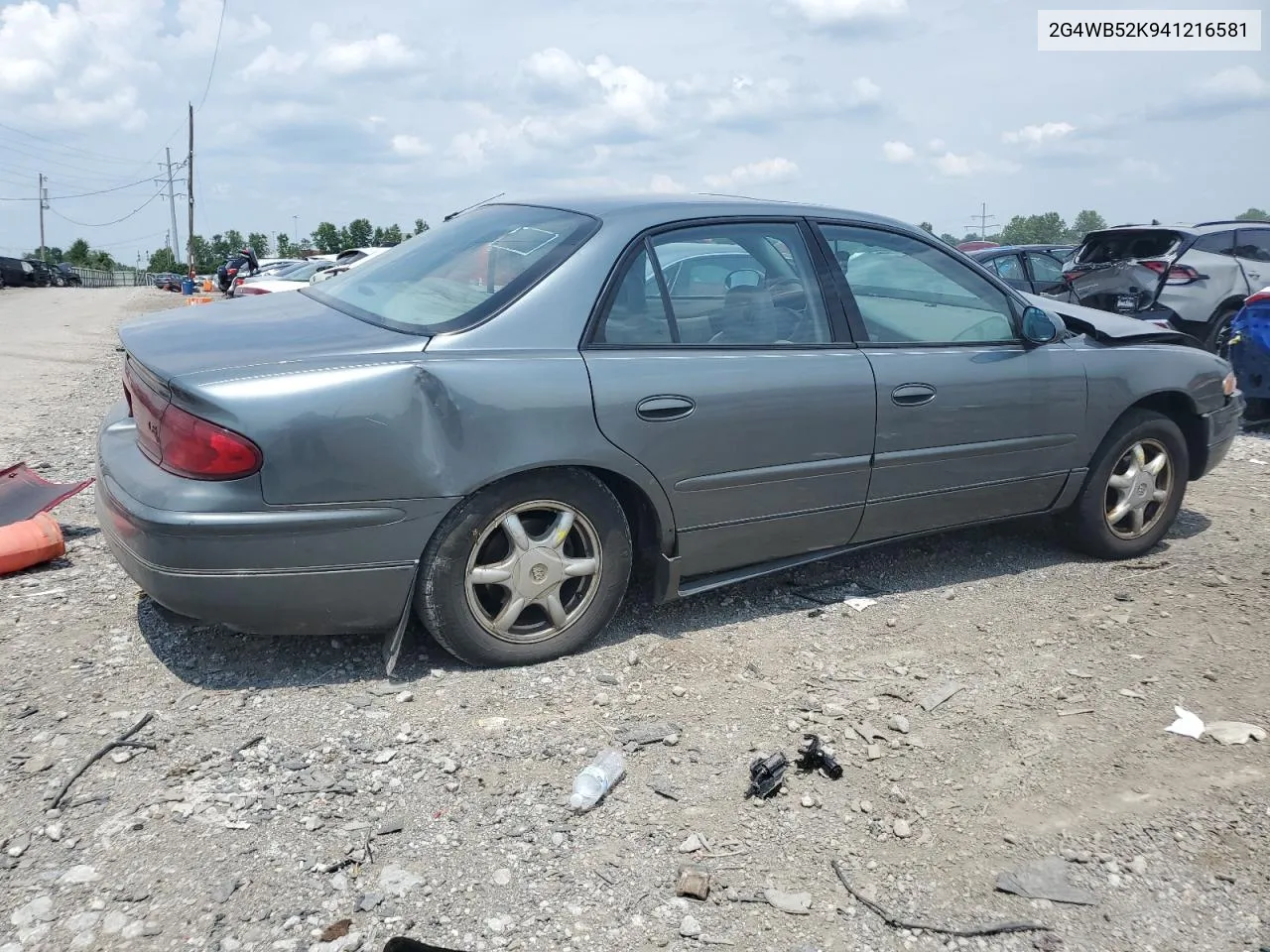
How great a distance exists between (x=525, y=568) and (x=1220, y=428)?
149 inches

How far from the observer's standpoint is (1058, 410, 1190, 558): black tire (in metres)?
4.98

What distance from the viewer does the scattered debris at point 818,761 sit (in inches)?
124

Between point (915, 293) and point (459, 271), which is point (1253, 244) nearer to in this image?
point (915, 293)

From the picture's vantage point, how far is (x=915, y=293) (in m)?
4.51

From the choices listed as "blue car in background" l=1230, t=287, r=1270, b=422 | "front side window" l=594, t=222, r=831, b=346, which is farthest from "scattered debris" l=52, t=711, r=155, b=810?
"blue car in background" l=1230, t=287, r=1270, b=422

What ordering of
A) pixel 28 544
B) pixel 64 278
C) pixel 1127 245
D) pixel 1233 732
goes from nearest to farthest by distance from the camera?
pixel 1233 732
pixel 28 544
pixel 1127 245
pixel 64 278

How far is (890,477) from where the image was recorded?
4.32 metres

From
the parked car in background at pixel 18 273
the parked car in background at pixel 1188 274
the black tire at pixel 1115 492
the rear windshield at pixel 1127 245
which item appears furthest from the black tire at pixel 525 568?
the parked car in background at pixel 18 273

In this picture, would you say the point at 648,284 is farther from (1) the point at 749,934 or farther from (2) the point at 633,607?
(1) the point at 749,934

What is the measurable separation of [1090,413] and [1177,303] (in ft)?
21.2

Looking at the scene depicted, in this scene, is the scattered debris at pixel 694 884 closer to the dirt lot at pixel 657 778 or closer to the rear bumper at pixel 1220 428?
the dirt lot at pixel 657 778

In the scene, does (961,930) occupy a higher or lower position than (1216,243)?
lower

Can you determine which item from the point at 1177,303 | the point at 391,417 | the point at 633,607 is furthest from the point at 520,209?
the point at 1177,303

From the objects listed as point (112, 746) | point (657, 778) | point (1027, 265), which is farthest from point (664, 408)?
point (1027, 265)
